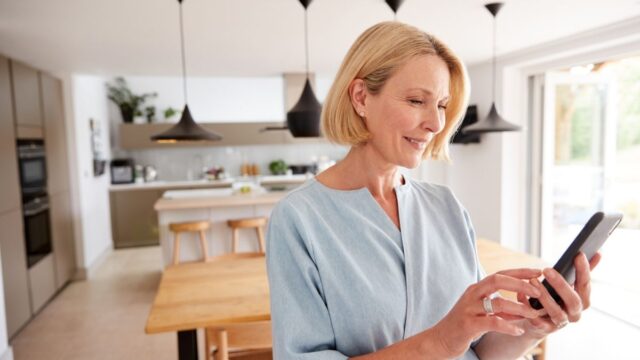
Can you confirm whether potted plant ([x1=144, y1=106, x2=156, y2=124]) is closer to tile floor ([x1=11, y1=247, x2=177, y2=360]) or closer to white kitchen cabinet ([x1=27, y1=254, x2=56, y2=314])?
tile floor ([x1=11, y1=247, x2=177, y2=360])

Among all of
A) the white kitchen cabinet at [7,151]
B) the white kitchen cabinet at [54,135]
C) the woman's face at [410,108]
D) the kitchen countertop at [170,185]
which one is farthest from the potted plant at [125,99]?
the woman's face at [410,108]

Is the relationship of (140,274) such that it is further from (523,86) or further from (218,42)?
(523,86)

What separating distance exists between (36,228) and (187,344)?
113 inches

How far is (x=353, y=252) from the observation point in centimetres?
86

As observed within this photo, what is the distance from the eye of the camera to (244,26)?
3.20m

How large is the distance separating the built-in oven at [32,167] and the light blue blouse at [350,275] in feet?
12.1

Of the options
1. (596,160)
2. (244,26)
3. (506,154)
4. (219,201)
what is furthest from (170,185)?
(596,160)

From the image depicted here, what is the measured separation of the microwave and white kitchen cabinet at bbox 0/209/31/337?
303cm

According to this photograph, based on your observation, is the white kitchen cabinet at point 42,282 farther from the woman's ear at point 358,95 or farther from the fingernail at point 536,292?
the fingernail at point 536,292

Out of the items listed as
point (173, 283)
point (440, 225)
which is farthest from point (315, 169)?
point (440, 225)

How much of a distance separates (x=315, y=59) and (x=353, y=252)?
398 cm

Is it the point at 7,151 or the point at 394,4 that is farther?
the point at 7,151

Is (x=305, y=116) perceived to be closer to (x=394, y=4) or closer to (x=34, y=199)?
(x=394, y=4)

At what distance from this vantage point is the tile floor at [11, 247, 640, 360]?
3.19 m
